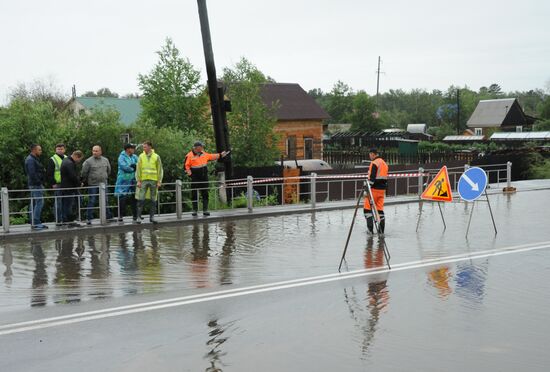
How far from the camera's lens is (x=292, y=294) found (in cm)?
827

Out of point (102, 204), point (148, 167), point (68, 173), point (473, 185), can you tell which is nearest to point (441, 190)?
point (473, 185)

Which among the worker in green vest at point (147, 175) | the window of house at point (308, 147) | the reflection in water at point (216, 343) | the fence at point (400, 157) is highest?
the window of house at point (308, 147)

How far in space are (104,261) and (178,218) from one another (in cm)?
499

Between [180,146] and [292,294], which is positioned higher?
[180,146]

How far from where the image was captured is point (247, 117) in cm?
2900

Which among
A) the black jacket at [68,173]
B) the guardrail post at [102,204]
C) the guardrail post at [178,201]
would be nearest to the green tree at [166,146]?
the guardrail post at [178,201]

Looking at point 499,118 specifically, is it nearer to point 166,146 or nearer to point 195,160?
point 166,146

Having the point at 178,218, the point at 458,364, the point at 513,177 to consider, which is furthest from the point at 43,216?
the point at 513,177

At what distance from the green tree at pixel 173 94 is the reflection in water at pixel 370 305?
63.8 ft

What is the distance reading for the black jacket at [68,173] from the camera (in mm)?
14248

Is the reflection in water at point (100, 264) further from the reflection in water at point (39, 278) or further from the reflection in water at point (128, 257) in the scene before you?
the reflection in water at point (39, 278)

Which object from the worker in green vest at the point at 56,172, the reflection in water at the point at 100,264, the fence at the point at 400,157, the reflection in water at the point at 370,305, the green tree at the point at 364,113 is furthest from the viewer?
the green tree at the point at 364,113

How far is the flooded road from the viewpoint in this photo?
5.96 m

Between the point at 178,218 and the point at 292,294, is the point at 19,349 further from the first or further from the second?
the point at 178,218
